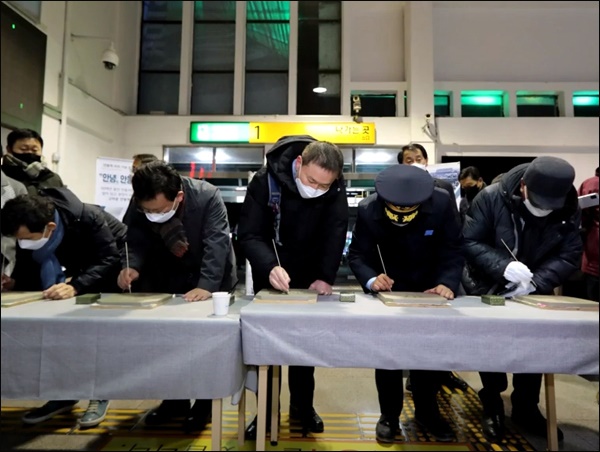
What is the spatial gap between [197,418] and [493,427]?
1274mm

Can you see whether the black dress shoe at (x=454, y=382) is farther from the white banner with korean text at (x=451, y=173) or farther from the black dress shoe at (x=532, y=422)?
the white banner with korean text at (x=451, y=173)

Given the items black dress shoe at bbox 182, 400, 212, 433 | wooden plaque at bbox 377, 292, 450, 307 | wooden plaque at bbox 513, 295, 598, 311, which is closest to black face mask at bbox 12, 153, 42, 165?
black dress shoe at bbox 182, 400, 212, 433

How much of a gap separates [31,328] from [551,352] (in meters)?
1.44

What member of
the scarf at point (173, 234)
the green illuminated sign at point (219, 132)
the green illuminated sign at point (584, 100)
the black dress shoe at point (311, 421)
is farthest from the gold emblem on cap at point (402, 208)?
the green illuminated sign at point (584, 100)

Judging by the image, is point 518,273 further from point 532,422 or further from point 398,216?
point 532,422

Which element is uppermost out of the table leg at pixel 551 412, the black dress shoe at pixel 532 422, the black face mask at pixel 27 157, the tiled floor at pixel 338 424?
the black face mask at pixel 27 157

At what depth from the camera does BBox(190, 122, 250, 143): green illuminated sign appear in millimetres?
5480

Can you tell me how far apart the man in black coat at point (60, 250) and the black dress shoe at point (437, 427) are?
4.74 ft

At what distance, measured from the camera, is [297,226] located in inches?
62.4

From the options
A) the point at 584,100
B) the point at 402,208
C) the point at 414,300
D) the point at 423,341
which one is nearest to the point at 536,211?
the point at 402,208

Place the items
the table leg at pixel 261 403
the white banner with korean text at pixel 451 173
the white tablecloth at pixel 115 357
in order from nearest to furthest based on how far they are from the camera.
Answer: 1. the white tablecloth at pixel 115 357
2. the table leg at pixel 261 403
3. the white banner with korean text at pixel 451 173

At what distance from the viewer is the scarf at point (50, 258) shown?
1.52 m

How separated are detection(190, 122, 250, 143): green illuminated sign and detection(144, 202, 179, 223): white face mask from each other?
13.6 feet

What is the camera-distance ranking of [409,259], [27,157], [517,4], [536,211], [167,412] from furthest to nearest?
[517,4] → [27,157] → [167,412] → [409,259] → [536,211]
